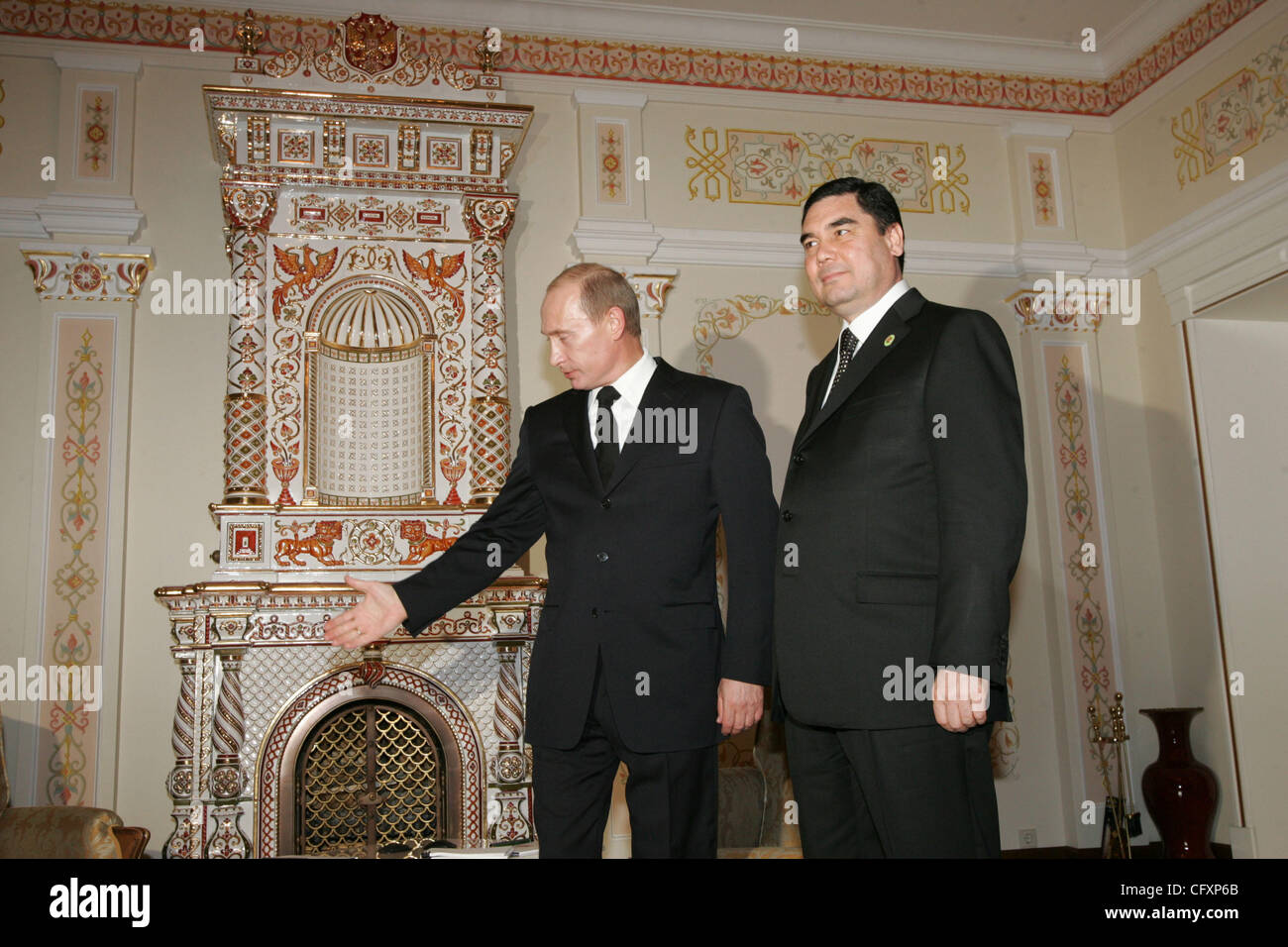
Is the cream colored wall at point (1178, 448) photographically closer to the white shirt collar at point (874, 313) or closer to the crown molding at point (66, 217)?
the white shirt collar at point (874, 313)

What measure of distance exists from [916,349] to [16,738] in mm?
3812

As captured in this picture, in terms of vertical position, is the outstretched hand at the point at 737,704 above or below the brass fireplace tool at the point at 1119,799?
above

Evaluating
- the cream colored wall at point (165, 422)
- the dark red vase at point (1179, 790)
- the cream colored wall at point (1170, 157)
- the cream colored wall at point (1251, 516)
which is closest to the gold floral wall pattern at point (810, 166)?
the cream colored wall at point (1170, 157)

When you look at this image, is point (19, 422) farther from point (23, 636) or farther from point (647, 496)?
point (647, 496)

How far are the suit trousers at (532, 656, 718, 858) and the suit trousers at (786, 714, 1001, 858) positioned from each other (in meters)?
0.20

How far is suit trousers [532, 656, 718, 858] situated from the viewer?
1961 mm

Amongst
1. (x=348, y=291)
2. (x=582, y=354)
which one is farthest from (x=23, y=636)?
(x=582, y=354)

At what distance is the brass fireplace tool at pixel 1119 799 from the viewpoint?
463 cm

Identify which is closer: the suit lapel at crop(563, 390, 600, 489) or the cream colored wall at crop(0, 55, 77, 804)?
the suit lapel at crop(563, 390, 600, 489)

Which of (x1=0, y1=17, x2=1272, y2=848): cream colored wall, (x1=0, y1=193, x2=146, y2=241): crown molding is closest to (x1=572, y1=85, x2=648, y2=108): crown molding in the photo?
(x1=0, y1=17, x2=1272, y2=848): cream colored wall

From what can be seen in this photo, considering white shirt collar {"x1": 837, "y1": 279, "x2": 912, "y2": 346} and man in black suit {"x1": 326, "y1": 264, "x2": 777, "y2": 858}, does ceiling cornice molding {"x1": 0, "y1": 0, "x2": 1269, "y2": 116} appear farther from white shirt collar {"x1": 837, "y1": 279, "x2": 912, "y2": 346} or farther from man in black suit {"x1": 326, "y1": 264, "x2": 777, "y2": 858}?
white shirt collar {"x1": 837, "y1": 279, "x2": 912, "y2": 346}

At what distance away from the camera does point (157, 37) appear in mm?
4805

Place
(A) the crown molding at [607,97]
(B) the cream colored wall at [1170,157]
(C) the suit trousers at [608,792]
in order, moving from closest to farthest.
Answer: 1. (C) the suit trousers at [608,792]
2. (B) the cream colored wall at [1170,157]
3. (A) the crown molding at [607,97]

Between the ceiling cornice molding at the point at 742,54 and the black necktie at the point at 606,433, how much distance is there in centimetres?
336
